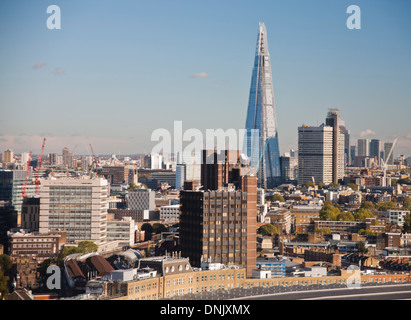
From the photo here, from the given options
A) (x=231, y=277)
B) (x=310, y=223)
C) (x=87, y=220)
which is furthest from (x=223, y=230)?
(x=310, y=223)

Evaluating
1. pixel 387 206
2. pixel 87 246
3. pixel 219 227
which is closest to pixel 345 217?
pixel 387 206

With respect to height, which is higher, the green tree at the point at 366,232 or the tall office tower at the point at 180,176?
the tall office tower at the point at 180,176

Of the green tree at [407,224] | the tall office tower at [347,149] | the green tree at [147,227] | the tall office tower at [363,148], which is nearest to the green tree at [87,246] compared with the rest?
the green tree at [147,227]

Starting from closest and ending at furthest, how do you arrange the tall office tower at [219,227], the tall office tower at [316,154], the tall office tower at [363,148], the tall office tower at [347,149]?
the tall office tower at [219,227] < the tall office tower at [316,154] < the tall office tower at [347,149] < the tall office tower at [363,148]

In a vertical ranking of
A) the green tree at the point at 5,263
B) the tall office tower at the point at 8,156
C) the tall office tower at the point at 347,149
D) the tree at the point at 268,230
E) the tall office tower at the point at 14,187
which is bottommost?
the green tree at the point at 5,263

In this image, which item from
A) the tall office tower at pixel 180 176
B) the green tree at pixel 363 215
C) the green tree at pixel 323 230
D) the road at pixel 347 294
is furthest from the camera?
the tall office tower at pixel 180 176

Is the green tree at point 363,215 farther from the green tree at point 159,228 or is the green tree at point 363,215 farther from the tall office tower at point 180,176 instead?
the tall office tower at point 180,176

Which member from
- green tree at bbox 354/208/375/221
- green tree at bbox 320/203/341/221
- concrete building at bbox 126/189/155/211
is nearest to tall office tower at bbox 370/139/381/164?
green tree at bbox 320/203/341/221

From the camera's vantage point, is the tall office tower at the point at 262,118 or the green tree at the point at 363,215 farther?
the tall office tower at the point at 262,118
